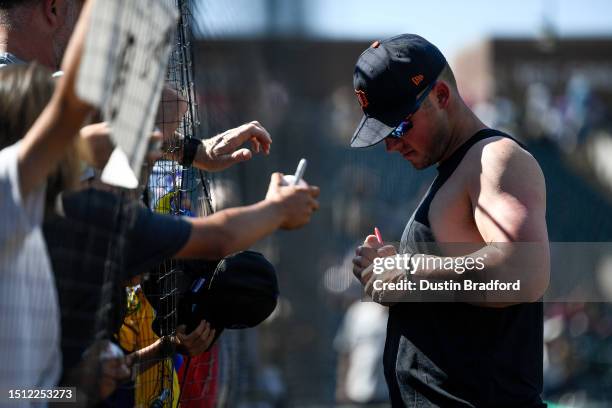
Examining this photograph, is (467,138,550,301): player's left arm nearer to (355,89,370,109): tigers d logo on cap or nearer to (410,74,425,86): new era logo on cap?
(410,74,425,86): new era logo on cap

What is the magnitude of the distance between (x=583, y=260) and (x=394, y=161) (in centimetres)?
230

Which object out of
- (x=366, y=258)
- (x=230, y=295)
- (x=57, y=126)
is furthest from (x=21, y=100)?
(x=366, y=258)

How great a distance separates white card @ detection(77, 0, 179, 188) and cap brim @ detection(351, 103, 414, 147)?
1099 mm

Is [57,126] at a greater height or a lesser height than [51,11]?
lesser

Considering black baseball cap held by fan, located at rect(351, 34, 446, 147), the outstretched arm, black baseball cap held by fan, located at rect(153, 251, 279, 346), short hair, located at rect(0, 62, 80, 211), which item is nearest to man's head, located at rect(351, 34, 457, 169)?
black baseball cap held by fan, located at rect(351, 34, 446, 147)

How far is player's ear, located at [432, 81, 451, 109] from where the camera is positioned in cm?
349

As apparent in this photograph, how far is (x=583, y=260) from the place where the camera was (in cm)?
941

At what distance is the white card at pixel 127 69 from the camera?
2.18 meters

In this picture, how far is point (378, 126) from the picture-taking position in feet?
11.6

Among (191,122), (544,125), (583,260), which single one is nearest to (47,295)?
(191,122)

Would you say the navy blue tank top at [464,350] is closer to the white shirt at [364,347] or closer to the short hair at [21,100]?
the short hair at [21,100]

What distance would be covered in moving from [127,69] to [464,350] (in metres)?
1.55

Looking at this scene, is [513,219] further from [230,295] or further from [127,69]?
[127,69]

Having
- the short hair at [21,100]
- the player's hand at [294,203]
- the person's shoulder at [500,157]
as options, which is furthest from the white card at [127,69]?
the person's shoulder at [500,157]
